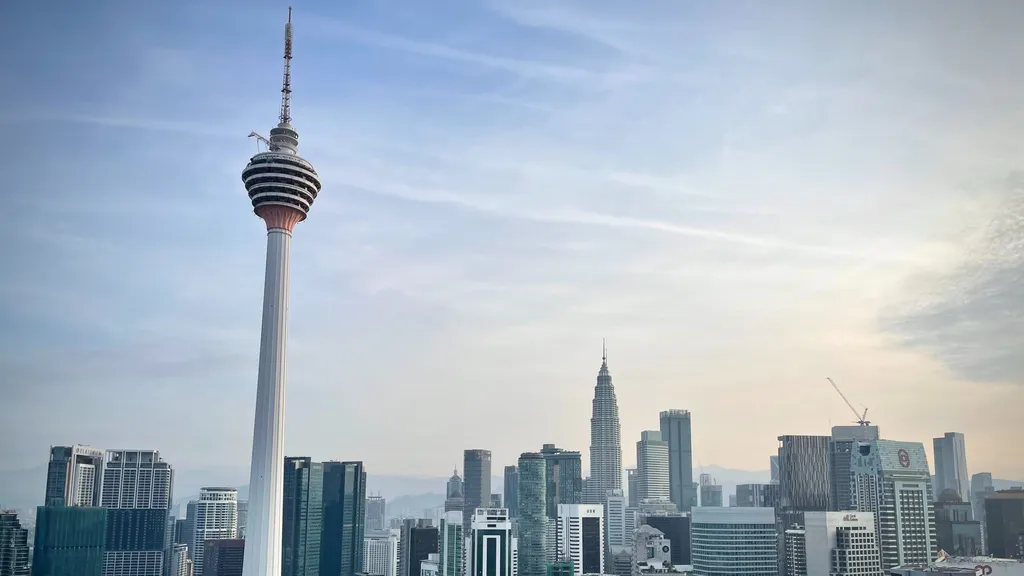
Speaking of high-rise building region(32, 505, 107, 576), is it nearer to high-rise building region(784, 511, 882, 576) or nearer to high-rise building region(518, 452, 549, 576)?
high-rise building region(518, 452, 549, 576)

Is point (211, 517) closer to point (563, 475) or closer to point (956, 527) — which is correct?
point (563, 475)

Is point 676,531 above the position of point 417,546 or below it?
above

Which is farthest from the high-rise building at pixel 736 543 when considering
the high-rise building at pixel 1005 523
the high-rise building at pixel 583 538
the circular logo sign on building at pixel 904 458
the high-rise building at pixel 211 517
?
the high-rise building at pixel 211 517

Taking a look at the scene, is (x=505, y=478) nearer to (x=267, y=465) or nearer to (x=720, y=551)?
(x=720, y=551)

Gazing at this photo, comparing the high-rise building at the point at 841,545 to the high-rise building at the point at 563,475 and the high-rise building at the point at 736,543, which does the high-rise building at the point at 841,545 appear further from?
the high-rise building at the point at 563,475

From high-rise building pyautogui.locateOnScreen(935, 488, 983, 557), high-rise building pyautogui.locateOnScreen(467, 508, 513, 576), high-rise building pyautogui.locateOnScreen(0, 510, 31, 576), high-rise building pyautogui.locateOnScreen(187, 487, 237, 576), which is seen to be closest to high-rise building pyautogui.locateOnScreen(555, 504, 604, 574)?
high-rise building pyautogui.locateOnScreen(467, 508, 513, 576)

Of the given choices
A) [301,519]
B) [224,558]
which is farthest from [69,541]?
[301,519]
